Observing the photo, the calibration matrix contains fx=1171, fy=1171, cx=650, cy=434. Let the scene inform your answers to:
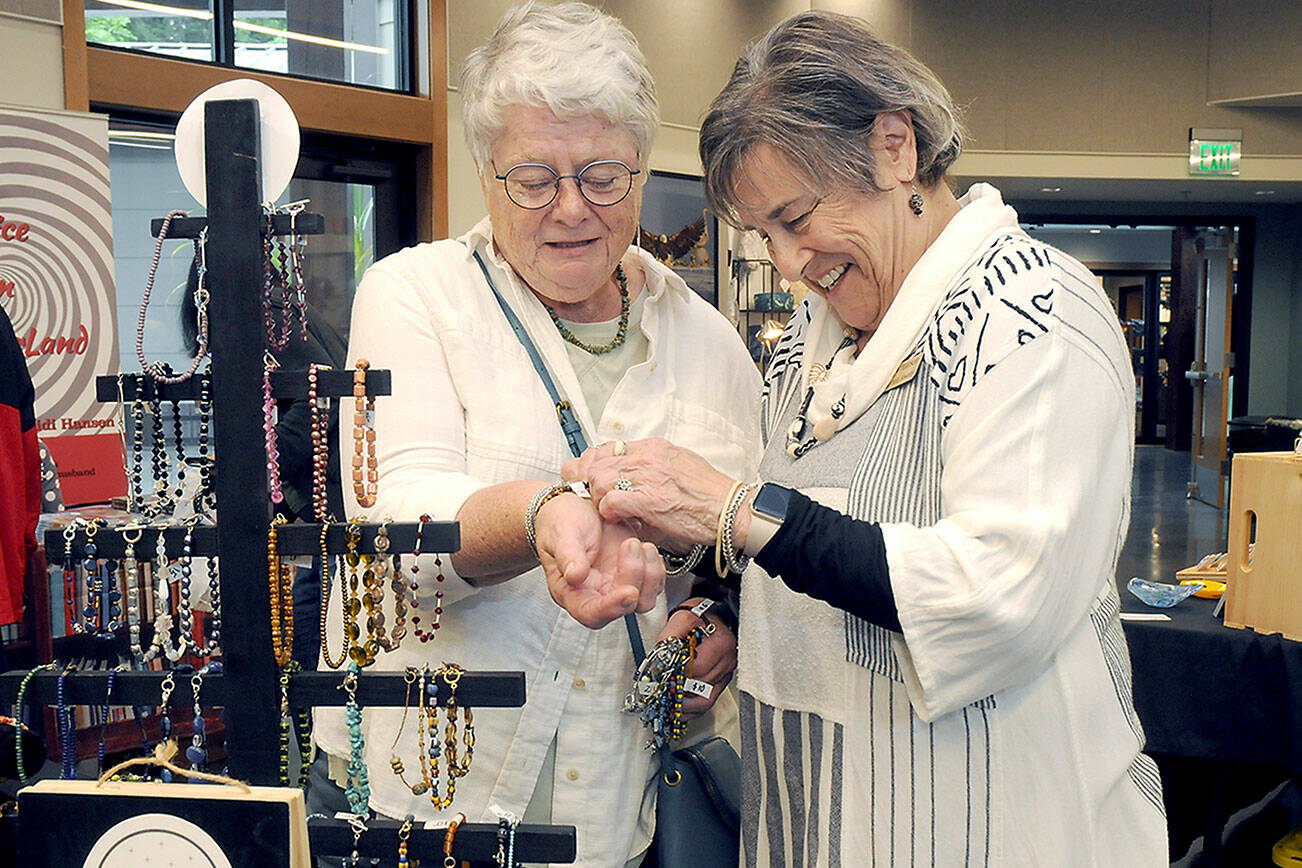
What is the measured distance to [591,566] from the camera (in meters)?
1.13

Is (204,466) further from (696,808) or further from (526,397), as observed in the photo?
(696,808)

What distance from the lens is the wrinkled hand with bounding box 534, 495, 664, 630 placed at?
111 centimetres

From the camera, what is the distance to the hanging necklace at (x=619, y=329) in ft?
4.97

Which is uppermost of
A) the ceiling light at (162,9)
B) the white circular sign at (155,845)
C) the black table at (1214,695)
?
the ceiling light at (162,9)

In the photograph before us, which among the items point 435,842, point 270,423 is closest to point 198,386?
point 270,423

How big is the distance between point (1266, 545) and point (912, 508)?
1.74 m

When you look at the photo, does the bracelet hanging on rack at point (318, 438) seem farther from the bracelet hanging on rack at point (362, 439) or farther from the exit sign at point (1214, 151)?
the exit sign at point (1214, 151)

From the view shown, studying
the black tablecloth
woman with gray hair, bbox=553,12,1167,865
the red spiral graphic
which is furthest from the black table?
the red spiral graphic

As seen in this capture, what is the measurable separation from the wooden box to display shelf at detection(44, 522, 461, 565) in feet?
6.88

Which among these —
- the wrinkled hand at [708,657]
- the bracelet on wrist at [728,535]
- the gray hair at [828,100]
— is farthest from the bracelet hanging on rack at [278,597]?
the gray hair at [828,100]

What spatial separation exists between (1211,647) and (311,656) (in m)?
2.11

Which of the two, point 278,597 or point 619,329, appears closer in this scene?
point 278,597

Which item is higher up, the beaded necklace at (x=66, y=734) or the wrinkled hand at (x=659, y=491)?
the wrinkled hand at (x=659, y=491)

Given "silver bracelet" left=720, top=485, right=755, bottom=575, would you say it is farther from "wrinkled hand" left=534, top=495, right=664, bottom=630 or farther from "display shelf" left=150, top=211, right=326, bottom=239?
"display shelf" left=150, top=211, right=326, bottom=239
